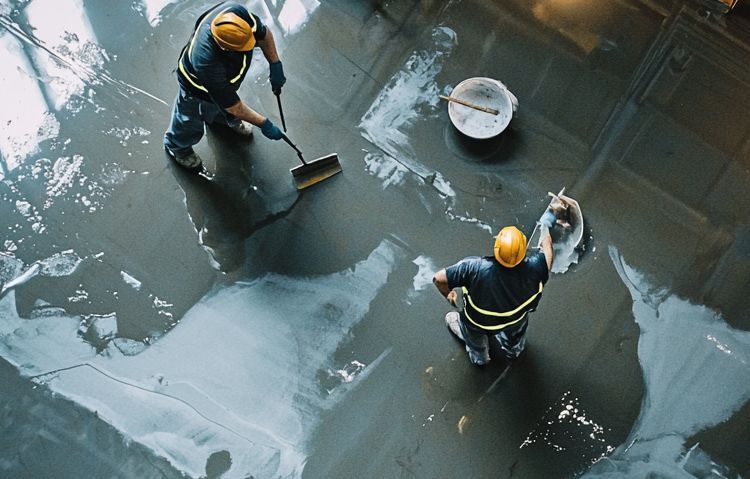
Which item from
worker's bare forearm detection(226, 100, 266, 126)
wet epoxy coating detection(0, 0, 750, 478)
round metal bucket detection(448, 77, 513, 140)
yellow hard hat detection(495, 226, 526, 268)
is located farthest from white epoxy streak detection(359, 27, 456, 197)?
yellow hard hat detection(495, 226, 526, 268)

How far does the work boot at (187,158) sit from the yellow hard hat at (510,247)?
194 cm

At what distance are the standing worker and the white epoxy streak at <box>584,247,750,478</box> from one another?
7.05 ft

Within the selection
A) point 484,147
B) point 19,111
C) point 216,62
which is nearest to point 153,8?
point 19,111

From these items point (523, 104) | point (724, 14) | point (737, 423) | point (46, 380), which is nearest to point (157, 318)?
point (46, 380)

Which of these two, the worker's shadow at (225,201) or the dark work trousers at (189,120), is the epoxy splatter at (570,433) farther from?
the dark work trousers at (189,120)

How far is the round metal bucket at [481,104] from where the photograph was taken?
418 centimetres

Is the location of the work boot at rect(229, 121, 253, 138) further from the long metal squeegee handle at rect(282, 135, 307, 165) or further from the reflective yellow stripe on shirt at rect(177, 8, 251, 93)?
the reflective yellow stripe on shirt at rect(177, 8, 251, 93)

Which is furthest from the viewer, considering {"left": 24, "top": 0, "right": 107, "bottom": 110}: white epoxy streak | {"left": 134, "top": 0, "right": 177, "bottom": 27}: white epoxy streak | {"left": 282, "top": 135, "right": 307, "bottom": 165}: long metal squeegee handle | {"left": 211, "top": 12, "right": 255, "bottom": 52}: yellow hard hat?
{"left": 134, "top": 0, "right": 177, "bottom": 27}: white epoxy streak

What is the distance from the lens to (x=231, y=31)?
11.1ft

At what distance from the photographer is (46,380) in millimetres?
3910

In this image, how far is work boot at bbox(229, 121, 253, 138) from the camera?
4219 mm

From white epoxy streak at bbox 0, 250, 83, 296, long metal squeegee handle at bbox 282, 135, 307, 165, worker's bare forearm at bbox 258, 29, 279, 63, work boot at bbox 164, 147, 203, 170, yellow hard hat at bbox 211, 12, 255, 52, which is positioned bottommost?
white epoxy streak at bbox 0, 250, 83, 296

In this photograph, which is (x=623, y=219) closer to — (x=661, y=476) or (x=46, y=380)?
(x=661, y=476)

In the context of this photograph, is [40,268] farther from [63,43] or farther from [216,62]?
[216,62]
